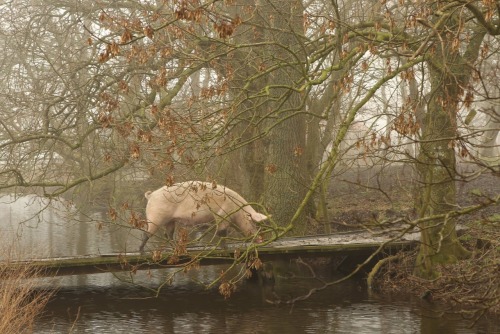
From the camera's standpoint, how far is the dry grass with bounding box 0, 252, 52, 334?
9.30m

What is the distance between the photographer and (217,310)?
503 inches

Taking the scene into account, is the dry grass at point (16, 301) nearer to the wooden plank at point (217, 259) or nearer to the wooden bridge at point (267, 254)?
the wooden bridge at point (267, 254)

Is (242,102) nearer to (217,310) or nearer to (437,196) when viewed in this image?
(217,310)

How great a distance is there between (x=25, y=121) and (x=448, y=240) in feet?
27.5

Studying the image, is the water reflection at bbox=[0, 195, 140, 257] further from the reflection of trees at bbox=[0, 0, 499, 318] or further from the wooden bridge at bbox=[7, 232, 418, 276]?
the wooden bridge at bbox=[7, 232, 418, 276]

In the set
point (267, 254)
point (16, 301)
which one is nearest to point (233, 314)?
point (267, 254)

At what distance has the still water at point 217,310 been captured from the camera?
11352mm

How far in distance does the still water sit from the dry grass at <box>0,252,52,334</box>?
Answer: 40 centimetres

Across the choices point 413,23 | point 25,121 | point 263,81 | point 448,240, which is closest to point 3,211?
point 25,121

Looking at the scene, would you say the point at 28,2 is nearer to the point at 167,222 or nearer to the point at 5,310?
the point at 167,222

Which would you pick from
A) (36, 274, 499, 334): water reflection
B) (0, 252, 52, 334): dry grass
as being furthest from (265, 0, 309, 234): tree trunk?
(0, 252, 52, 334): dry grass

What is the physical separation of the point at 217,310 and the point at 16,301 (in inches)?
156

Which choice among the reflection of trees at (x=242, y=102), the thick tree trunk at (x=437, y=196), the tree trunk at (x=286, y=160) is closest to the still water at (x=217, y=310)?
the thick tree trunk at (x=437, y=196)

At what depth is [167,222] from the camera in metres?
13.7
